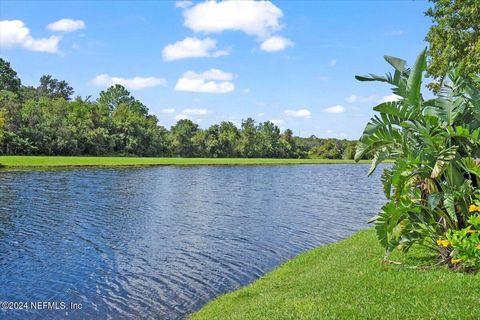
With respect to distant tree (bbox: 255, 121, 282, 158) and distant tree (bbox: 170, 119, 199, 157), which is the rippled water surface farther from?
distant tree (bbox: 255, 121, 282, 158)

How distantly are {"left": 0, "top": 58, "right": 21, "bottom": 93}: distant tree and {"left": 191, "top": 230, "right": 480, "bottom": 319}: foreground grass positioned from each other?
116330 mm

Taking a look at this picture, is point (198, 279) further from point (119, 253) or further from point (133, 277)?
point (119, 253)

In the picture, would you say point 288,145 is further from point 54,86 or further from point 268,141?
point 54,86

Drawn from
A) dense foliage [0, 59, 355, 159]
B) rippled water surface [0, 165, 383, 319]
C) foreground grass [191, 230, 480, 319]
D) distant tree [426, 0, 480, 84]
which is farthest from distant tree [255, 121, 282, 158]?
foreground grass [191, 230, 480, 319]

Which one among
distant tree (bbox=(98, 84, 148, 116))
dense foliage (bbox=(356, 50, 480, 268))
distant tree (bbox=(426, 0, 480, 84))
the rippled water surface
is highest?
distant tree (bbox=(98, 84, 148, 116))

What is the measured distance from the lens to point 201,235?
1839 cm

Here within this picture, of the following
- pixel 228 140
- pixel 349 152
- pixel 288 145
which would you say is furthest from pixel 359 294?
pixel 349 152

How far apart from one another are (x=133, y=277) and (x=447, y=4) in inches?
872

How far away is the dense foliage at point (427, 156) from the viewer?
27.9 feet

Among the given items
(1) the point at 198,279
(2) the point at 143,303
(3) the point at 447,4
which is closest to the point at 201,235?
(1) the point at 198,279

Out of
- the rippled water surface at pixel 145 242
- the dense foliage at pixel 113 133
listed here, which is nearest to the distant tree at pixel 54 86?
the dense foliage at pixel 113 133

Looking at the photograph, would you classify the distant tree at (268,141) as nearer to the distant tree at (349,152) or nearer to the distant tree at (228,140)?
the distant tree at (228,140)

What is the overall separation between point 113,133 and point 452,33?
261 ft

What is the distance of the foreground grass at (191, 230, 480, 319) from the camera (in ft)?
21.2
